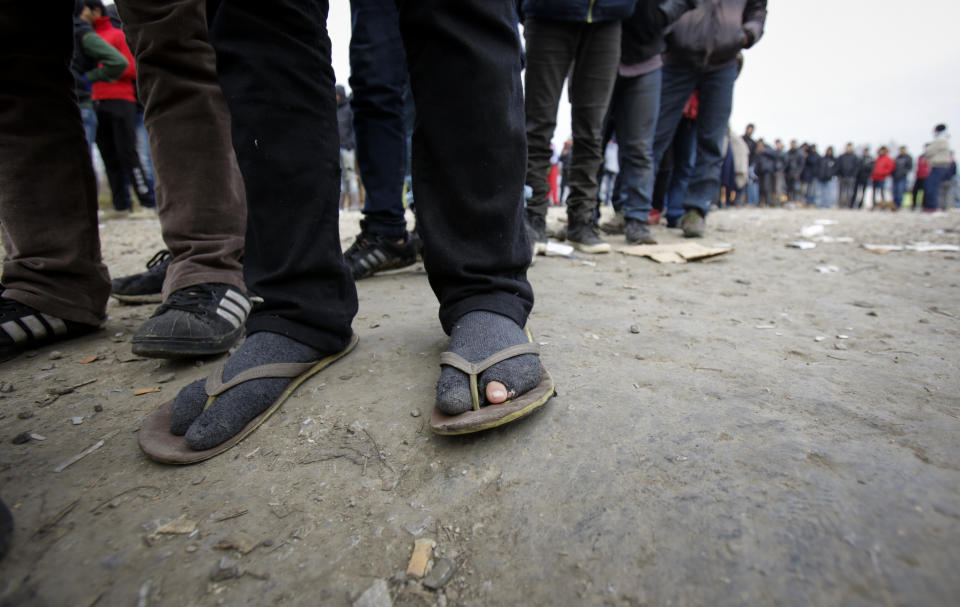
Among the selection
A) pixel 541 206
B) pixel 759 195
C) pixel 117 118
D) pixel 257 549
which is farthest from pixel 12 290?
pixel 759 195

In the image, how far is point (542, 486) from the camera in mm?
649

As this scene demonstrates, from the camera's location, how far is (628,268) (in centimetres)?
232

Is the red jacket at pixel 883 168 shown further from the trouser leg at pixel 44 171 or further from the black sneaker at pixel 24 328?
the black sneaker at pixel 24 328

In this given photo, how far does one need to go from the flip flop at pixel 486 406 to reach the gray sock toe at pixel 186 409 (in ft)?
1.38

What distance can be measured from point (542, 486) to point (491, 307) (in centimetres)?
38

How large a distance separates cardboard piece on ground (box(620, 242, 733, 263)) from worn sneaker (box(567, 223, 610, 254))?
0.16m

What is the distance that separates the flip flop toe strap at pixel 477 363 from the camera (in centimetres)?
76

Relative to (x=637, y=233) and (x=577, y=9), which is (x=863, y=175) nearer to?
(x=637, y=233)

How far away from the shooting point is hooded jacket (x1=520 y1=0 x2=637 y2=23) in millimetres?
2285

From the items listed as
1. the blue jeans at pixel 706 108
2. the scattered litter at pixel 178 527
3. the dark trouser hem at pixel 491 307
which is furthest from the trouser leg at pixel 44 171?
the blue jeans at pixel 706 108

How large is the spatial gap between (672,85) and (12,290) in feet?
12.8

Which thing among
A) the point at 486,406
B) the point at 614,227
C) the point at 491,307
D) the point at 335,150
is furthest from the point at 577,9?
the point at 486,406

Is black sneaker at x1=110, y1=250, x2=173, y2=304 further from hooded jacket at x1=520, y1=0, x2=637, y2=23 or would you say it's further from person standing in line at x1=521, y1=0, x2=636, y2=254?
hooded jacket at x1=520, y1=0, x2=637, y2=23

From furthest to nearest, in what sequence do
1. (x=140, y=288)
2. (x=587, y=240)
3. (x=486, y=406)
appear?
(x=587, y=240), (x=140, y=288), (x=486, y=406)
